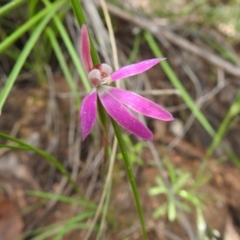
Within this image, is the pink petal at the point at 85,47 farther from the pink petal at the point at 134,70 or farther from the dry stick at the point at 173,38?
the dry stick at the point at 173,38

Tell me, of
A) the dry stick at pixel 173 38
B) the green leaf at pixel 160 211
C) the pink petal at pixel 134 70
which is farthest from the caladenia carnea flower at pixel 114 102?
the dry stick at pixel 173 38

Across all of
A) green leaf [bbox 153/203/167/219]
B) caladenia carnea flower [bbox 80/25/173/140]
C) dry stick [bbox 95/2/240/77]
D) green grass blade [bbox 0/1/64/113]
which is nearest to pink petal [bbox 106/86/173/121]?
caladenia carnea flower [bbox 80/25/173/140]

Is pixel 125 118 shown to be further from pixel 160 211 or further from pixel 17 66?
pixel 160 211

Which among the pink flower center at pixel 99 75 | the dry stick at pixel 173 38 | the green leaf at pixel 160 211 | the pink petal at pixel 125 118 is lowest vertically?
the green leaf at pixel 160 211

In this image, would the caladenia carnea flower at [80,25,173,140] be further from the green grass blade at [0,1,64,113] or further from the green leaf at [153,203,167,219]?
the green leaf at [153,203,167,219]

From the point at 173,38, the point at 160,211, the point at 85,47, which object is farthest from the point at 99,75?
the point at 173,38

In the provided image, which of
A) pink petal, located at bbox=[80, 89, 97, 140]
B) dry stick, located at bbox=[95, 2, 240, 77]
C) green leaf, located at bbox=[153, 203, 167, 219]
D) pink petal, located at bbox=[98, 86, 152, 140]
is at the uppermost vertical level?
pink petal, located at bbox=[80, 89, 97, 140]

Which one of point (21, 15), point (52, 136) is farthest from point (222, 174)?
point (21, 15)
